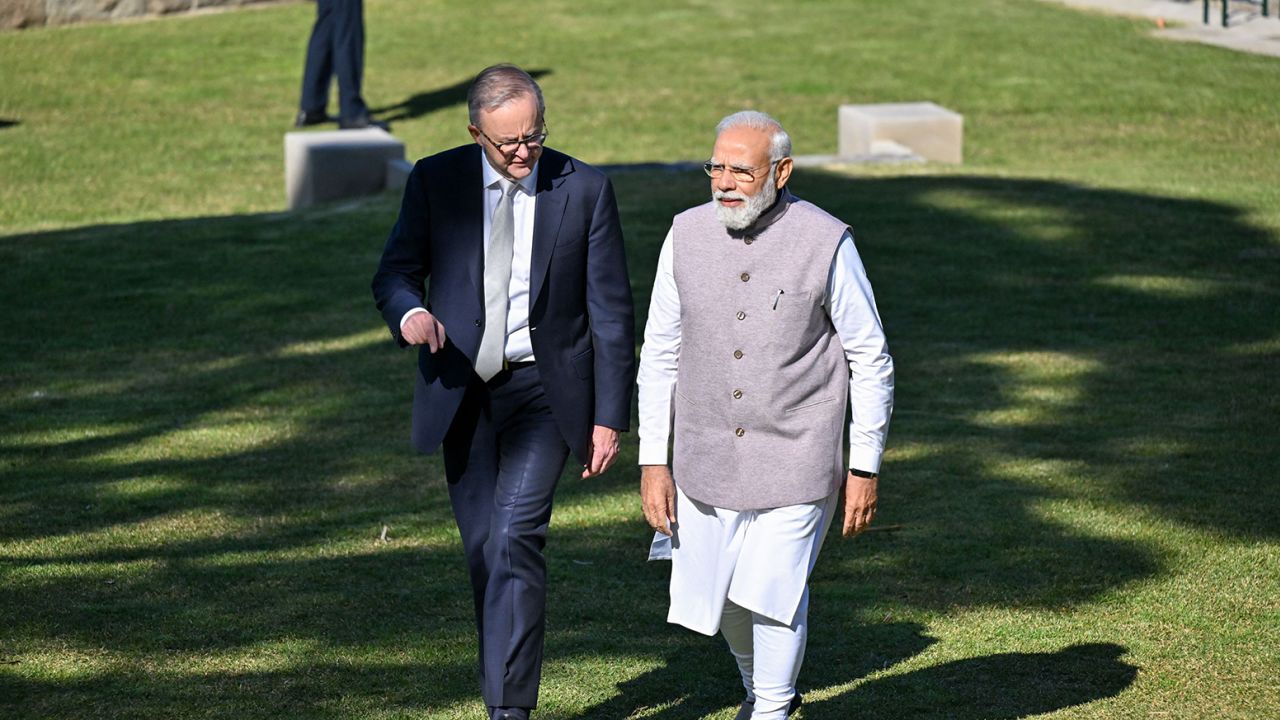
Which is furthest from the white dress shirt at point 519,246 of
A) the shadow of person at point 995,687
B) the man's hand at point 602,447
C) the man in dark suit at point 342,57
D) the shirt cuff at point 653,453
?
the man in dark suit at point 342,57

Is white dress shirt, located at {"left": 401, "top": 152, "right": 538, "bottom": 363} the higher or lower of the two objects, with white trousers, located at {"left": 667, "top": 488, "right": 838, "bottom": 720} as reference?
higher

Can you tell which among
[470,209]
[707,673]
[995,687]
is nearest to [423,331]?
[470,209]

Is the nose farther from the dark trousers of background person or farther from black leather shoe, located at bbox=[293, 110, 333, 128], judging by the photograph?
black leather shoe, located at bbox=[293, 110, 333, 128]

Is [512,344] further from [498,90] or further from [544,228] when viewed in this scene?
[498,90]

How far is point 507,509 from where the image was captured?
4.79 meters

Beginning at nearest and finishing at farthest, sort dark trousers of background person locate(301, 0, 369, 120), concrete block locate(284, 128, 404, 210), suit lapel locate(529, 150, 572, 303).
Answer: suit lapel locate(529, 150, 572, 303)
concrete block locate(284, 128, 404, 210)
dark trousers of background person locate(301, 0, 369, 120)

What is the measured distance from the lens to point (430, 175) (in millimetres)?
4789

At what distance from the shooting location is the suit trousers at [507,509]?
15.5 ft

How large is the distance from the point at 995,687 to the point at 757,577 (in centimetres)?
132

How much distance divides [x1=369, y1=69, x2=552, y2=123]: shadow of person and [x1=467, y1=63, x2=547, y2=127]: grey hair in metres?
13.9

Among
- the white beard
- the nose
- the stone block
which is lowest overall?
the stone block

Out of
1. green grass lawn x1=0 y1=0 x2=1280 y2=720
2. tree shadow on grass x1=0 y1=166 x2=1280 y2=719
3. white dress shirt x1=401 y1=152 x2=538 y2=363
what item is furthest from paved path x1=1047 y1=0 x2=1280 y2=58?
white dress shirt x1=401 y1=152 x2=538 y2=363

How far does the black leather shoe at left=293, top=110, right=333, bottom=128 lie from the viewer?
1794cm

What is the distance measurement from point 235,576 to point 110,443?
2.26 m
